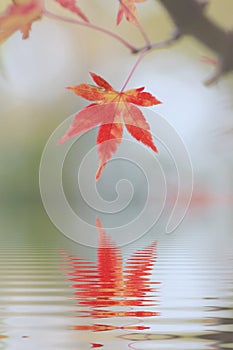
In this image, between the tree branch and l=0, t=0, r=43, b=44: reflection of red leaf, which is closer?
the tree branch

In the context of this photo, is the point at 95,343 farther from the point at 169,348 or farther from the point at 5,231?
the point at 5,231

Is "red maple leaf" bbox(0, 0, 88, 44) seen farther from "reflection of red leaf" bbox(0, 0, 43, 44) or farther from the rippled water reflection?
the rippled water reflection

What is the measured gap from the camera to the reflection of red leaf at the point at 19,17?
2.01ft

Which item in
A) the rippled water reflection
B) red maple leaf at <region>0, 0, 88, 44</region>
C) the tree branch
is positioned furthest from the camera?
red maple leaf at <region>0, 0, 88, 44</region>

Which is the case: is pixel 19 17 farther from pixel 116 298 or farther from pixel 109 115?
pixel 116 298

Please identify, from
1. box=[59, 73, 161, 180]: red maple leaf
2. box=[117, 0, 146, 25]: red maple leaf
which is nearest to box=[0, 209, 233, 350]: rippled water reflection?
box=[59, 73, 161, 180]: red maple leaf

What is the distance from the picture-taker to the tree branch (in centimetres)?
48

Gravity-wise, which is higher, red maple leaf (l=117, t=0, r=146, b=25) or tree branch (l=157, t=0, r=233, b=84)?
red maple leaf (l=117, t=0, r=146, b=25)

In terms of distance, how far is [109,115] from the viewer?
2.16ft

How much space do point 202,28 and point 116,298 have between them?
185 millimetres

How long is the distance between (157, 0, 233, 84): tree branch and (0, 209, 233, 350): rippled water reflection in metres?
0.15

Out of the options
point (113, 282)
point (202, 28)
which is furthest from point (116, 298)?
point (202, 28)

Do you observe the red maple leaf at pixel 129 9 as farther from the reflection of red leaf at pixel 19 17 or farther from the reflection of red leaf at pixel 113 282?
the reflection of red leaf at pixel 113 282

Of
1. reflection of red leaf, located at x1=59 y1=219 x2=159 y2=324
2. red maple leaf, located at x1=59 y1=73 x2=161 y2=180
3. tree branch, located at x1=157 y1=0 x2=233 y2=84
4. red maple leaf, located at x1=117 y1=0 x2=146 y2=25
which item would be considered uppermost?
red maple leaf, located at x1=117 y1=0 x2=146 y2=25
